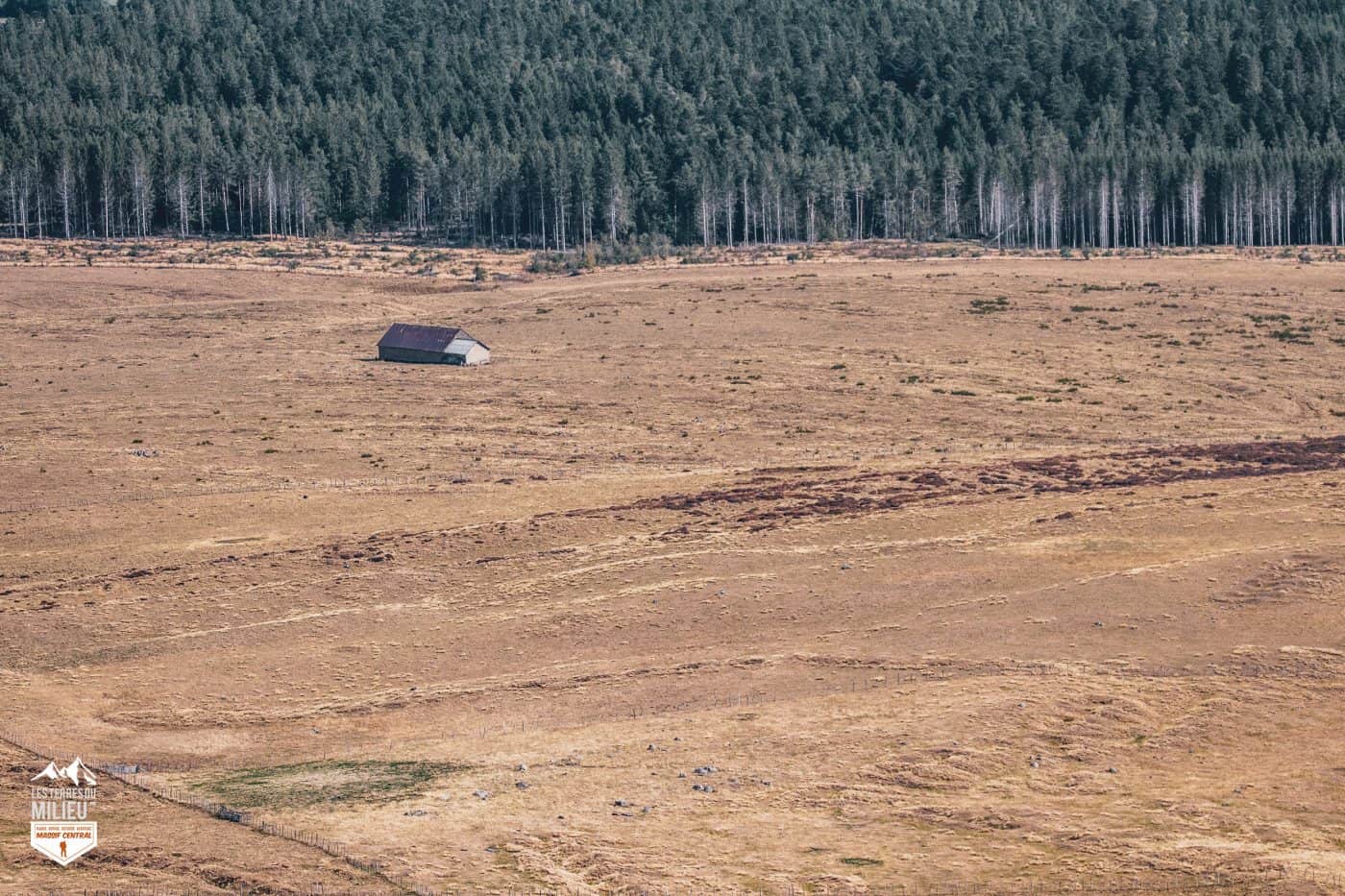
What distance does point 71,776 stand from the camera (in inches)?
1442

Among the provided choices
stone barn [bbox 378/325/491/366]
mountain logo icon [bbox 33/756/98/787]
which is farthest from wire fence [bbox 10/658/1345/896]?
stone barn [bbox 378/325/491/366]

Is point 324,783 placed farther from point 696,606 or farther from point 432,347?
point 432,347

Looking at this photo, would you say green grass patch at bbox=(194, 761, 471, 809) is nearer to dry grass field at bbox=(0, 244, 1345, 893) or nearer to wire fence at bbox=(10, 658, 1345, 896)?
dry grass field at bbox=(0, 244, 1345, 893)

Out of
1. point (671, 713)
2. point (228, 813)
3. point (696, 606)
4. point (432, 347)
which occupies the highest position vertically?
point (432, 347)

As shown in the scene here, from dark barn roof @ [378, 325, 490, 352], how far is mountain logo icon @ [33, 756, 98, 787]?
56.2 metres

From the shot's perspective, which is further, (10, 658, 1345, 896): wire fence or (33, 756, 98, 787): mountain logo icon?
(33, 756, 98, 787): mountain logo icon

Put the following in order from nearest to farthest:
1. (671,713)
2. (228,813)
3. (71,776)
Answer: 1. (228,813)
2. (71,776)
3. (671,713)

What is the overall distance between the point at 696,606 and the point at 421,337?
46520mm

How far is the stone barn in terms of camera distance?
92.0 metres

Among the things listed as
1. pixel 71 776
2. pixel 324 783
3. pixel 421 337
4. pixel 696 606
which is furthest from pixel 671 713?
pixel 421 337

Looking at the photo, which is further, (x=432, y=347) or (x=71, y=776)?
(x=432, y=347)

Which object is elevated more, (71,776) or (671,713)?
(71,776)

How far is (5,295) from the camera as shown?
363 ft

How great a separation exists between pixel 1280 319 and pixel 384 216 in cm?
9141
